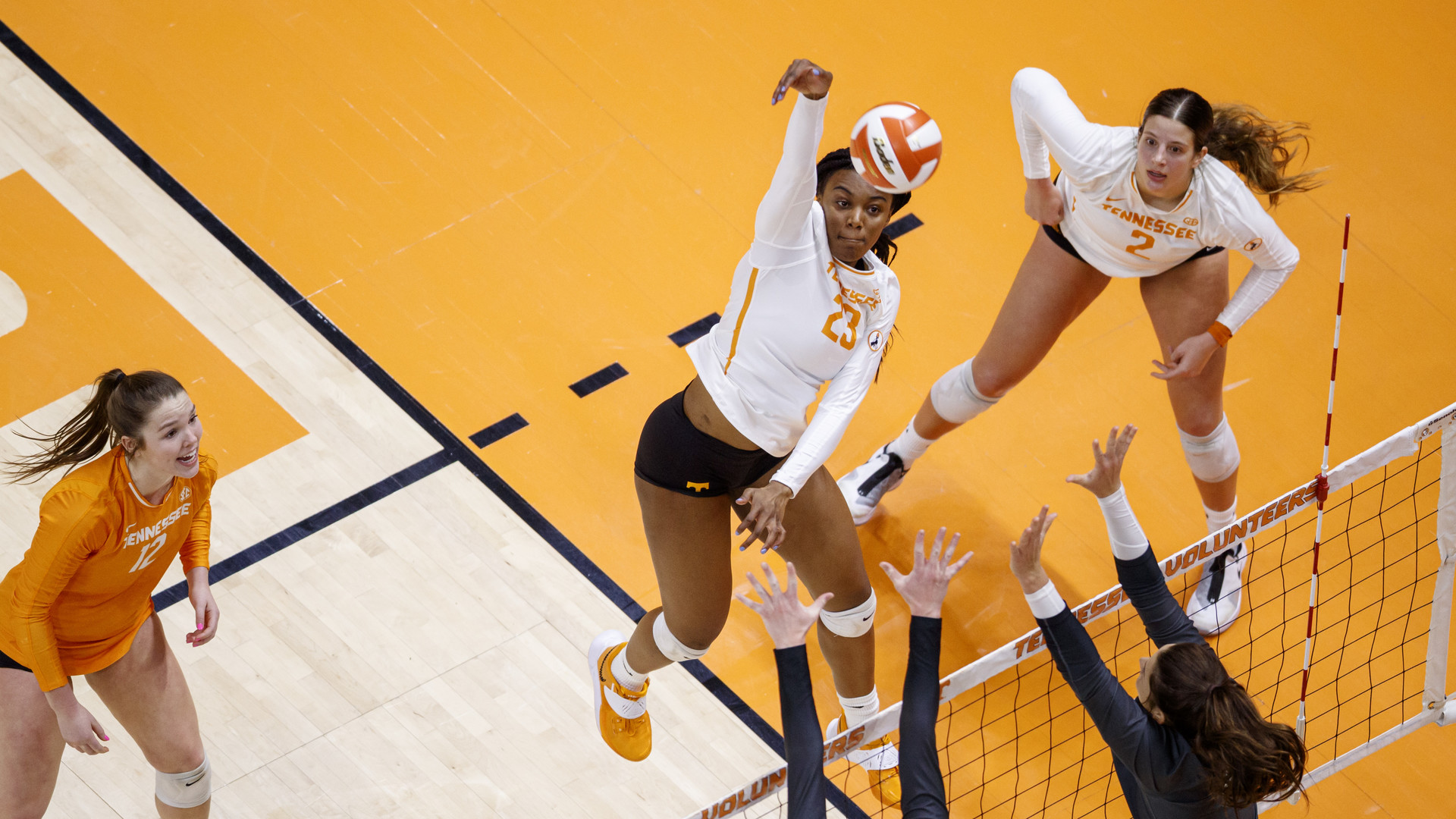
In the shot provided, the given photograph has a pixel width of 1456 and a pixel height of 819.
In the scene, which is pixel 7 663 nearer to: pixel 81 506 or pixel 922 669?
pixel 81 506

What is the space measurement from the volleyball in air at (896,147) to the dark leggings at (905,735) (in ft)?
3.88

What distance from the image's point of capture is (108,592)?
4.37 m

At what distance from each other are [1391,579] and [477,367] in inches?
153

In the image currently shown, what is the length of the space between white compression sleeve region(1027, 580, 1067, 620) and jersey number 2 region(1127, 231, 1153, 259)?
5.25 feet

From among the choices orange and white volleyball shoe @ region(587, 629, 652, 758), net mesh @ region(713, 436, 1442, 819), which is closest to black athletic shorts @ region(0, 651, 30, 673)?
orange and white volleyball shoe @ region(587, 629, 652, 758)

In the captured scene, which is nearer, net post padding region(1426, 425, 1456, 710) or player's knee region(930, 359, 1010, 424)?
net post padding region(1426, 425, 1456, 710)

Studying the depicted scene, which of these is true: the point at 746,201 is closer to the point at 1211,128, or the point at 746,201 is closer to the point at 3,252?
the point at 1211,128

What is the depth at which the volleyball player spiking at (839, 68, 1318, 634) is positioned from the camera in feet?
15.6

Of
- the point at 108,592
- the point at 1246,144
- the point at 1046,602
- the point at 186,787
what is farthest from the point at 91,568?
the point at 1246,144

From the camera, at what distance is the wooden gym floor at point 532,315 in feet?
17.9

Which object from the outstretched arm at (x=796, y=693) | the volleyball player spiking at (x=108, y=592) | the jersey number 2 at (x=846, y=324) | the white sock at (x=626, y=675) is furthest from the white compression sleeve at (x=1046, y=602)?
the volleyball player spiking at (x=108, y=592)

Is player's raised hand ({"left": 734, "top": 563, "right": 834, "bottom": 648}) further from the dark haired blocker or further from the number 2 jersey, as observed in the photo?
the number 2 jersey

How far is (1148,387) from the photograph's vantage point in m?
6.64

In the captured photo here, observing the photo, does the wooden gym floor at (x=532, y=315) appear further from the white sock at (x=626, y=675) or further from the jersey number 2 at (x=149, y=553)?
the jersey number 2 at (x=149, y=553)
